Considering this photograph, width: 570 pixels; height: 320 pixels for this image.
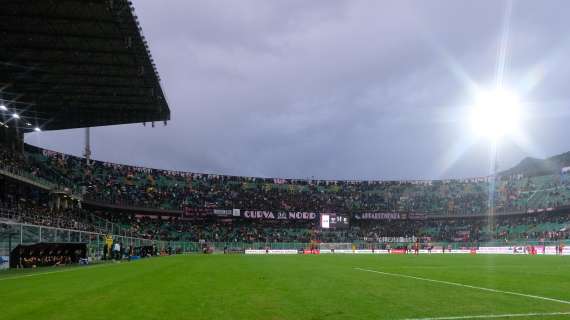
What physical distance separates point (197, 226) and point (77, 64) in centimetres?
5478

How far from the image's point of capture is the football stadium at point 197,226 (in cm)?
1148

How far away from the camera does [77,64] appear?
3164 cm

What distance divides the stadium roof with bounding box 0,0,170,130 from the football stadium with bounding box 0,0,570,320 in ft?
0.39

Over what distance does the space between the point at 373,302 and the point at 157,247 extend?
53.5m

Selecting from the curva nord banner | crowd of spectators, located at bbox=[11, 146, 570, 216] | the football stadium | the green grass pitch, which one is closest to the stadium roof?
the football stadium

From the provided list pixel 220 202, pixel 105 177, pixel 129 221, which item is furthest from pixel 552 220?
pixel 105 177

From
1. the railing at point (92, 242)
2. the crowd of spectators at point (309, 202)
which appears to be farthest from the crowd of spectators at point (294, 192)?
the railing at point (92, 242)

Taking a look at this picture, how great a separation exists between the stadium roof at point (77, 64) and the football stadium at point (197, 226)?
0.12 metres

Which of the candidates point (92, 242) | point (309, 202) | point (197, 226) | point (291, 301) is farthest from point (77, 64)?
point (309, 202)

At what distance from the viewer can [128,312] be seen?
984cm

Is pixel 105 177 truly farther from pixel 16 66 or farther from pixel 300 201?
pixel 16 66

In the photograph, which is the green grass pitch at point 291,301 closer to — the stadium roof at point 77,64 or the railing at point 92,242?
the railing at point 92,242

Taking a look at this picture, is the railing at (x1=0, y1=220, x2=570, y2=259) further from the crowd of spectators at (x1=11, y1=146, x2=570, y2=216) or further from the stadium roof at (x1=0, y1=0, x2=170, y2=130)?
the crowd of spectators at (x1=11, y1=146, x2=570, y2=216)

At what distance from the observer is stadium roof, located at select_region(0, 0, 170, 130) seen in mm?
Answer: 25156
